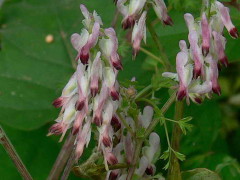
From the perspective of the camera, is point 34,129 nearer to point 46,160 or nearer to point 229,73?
point 46,160

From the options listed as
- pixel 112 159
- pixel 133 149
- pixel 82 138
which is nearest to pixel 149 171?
pixel 133 149

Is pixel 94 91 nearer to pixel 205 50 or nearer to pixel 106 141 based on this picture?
pixel 106 141

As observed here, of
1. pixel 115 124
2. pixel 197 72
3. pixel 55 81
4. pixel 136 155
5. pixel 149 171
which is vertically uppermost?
pixel 197 72

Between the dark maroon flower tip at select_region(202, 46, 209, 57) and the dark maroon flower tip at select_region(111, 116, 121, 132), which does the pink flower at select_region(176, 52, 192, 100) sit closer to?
the dark maroon flower tip at select_region(202, 46, 209, 57)

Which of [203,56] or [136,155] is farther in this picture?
[136,155]

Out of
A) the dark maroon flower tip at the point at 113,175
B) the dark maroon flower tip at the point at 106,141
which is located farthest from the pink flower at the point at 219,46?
the dark maroon flower tip at the point at 113,175

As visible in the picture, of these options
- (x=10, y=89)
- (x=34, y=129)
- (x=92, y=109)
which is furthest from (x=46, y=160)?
(x=92, y=109)

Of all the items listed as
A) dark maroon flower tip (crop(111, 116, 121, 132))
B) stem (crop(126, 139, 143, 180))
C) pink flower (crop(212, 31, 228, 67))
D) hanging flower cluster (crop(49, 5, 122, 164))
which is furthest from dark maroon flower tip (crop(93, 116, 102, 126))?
pink flower (crop(212, 31, 228, 67))
